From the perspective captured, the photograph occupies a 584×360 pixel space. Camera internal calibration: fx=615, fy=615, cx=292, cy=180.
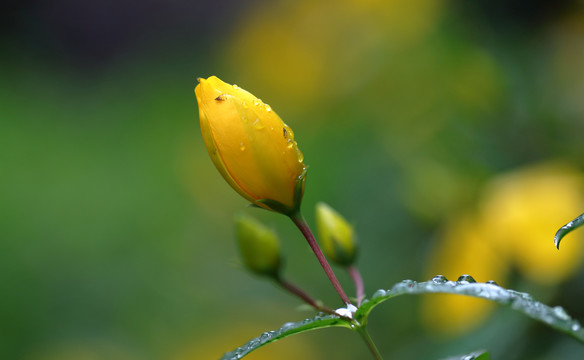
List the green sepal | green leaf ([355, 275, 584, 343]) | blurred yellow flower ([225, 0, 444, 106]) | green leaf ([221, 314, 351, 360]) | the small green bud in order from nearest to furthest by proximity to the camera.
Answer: green leaf ([355, 275, 584, 343]), green leaf ([221, 314, 351, 360]), the green sepal, the small green bud, blurred yellow flower ([225, 0, 444, 106])

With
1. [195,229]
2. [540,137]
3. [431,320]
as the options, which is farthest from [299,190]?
[195,229]

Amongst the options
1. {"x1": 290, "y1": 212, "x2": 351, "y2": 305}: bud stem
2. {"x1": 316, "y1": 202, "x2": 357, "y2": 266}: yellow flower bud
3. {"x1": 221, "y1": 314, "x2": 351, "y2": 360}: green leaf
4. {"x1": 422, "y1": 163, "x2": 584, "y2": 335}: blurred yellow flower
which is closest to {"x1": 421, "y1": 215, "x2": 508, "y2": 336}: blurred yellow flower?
{"x1": 422, "y1": 163, "x2": 584, "y2": 335}: blurred yellow flower

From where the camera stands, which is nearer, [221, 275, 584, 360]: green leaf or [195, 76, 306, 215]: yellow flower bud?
[221, 275, 584, 360]: green leaf

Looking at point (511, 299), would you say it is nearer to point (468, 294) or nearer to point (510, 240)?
point (468, 294)

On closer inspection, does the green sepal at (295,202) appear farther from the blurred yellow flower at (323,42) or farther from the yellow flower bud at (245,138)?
the blurred yellow flower at (323,42)

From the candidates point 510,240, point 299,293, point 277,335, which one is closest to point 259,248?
Answer: point 299,293

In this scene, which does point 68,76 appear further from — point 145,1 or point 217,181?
point 217,181

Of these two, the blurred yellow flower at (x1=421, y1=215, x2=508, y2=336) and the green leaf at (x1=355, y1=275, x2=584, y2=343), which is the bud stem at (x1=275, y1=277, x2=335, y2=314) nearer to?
the green leaf at (x1=355, y1=275, x2=584, y2=343)
